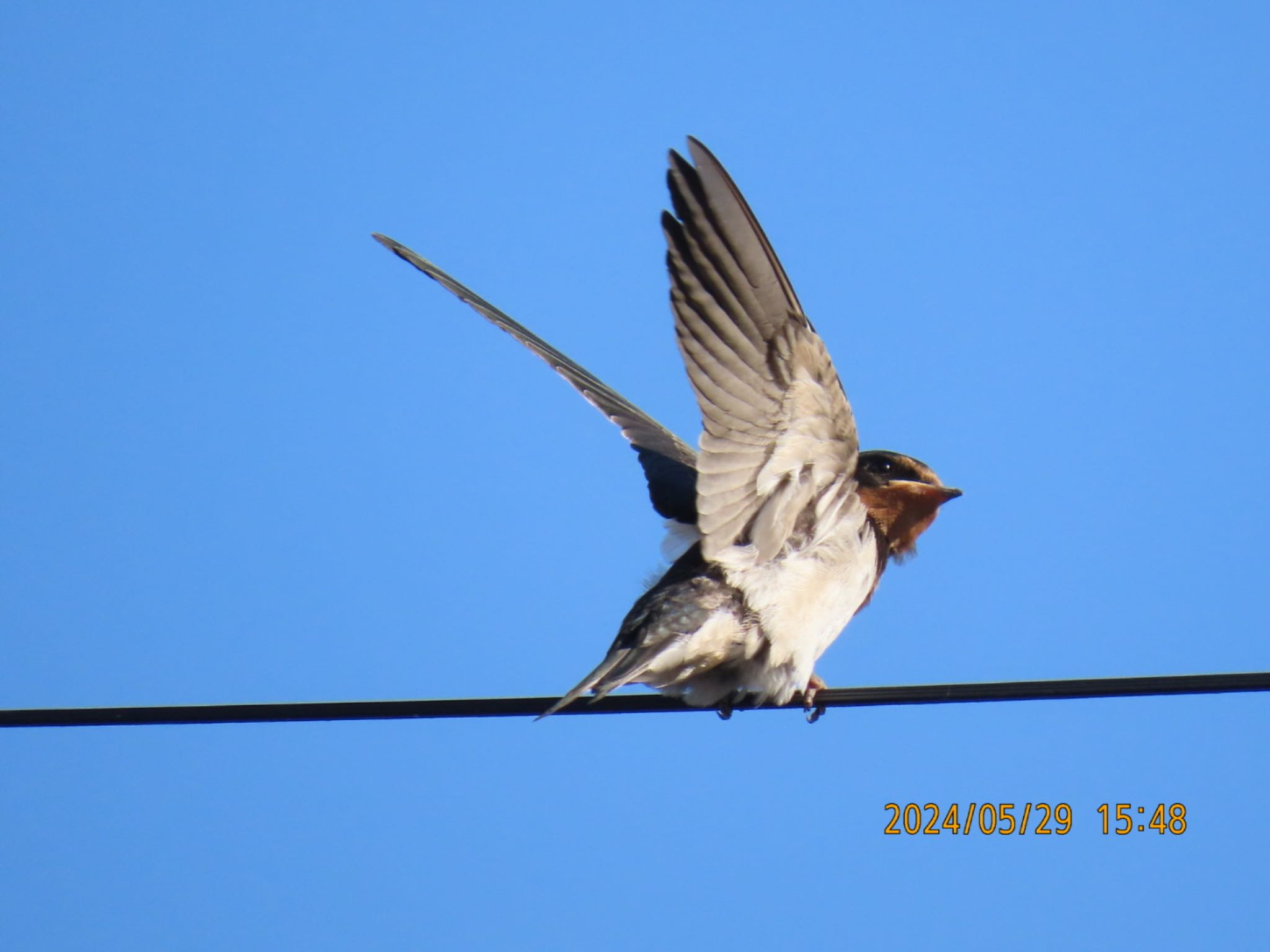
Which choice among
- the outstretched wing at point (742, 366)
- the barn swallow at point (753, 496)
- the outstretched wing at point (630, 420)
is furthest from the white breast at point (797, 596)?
the outstretched wing at point (630, 420)

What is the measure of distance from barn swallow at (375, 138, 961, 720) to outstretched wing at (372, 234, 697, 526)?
0.25 m

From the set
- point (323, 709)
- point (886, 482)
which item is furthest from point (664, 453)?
point (323, 709)

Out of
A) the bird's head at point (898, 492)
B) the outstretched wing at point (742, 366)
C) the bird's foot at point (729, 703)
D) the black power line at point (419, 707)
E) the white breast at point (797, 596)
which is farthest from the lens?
the bird's head at point (898, 492)

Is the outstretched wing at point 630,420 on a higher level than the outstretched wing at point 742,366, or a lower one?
higher

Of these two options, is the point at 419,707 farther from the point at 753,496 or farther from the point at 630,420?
the point at 630,420

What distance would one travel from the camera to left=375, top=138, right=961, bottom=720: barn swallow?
14.5ft

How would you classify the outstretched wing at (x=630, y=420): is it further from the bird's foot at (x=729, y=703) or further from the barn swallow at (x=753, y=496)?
the bird's foot at (x=729, y=703)

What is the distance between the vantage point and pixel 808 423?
15.5 feet

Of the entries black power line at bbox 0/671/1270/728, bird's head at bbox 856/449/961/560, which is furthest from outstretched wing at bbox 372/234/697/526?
black power line at bbox 0/671/1270/728

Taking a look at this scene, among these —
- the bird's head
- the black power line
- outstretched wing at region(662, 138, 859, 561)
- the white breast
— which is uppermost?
the bird's head

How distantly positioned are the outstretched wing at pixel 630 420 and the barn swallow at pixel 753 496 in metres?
0.25

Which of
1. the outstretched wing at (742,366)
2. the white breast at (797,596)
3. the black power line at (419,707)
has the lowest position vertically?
the black power line at (419,707)

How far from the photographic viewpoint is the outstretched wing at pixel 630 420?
5.96 m

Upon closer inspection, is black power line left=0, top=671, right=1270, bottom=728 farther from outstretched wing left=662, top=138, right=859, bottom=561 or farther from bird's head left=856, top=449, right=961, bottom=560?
bird's head left=856, top=449, right=961, bottom=560
